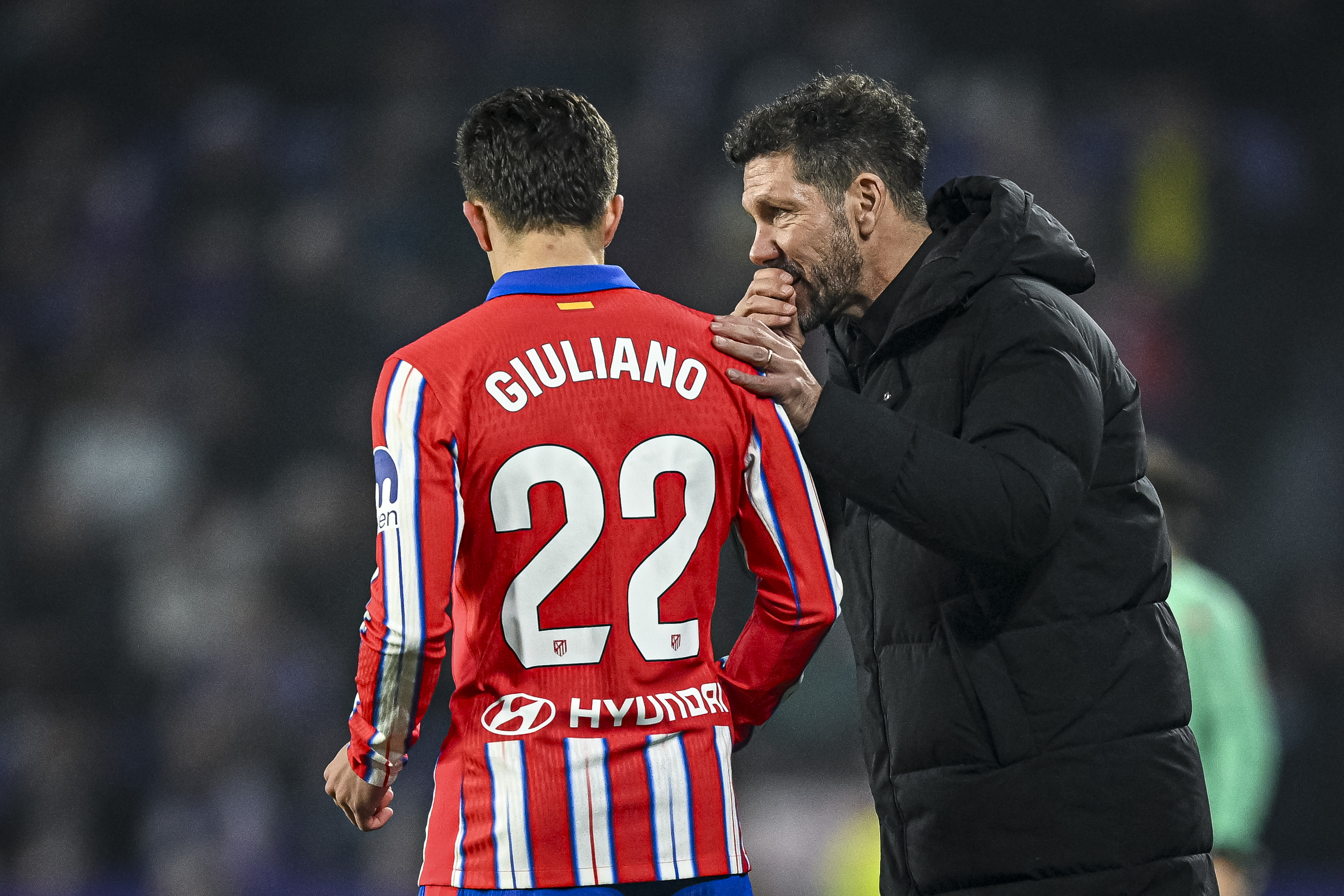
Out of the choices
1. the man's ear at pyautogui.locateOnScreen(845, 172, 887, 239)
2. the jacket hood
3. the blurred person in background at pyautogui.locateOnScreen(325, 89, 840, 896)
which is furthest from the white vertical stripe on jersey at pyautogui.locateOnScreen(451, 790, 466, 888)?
the man's ear at pyautogui.locateOnScreen(845, 172, 887, 239)

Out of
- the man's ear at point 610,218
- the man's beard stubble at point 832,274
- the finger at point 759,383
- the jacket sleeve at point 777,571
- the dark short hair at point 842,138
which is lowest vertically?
the jacket sleeve at point 777,571

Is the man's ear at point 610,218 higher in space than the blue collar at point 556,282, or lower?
higher

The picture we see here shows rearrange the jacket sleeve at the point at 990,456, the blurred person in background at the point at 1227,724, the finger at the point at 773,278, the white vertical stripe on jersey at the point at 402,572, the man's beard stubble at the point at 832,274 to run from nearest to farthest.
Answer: the white vertical stripe on jersey at the point at 402,572, the jacket sleeve at the point at 990,456, the finger at the point at 773,278, the man's beard stubble at the point at 832,274, the blurred person in background at the point at 1227,724

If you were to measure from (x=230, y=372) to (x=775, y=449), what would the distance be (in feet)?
17.7

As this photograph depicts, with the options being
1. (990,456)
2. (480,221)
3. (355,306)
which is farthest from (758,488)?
(355,306)

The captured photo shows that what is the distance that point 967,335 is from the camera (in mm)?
2125

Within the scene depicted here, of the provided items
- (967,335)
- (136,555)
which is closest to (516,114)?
(967,335)

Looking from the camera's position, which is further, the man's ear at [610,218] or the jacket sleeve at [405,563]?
the man's ear at [610,218]

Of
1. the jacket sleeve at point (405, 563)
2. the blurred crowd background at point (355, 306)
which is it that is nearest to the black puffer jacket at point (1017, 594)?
the jacket sleeve at point (405, 563)

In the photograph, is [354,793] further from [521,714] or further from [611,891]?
[611,891]

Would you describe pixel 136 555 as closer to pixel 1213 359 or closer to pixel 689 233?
pixel 689 233

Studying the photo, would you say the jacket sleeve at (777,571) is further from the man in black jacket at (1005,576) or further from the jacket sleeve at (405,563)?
the jacket sleeve at (405,563)

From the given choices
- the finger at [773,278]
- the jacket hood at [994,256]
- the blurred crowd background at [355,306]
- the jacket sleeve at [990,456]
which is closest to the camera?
the jacket sleeve at [990,456]

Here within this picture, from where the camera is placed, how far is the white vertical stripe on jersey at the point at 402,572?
1709mm
